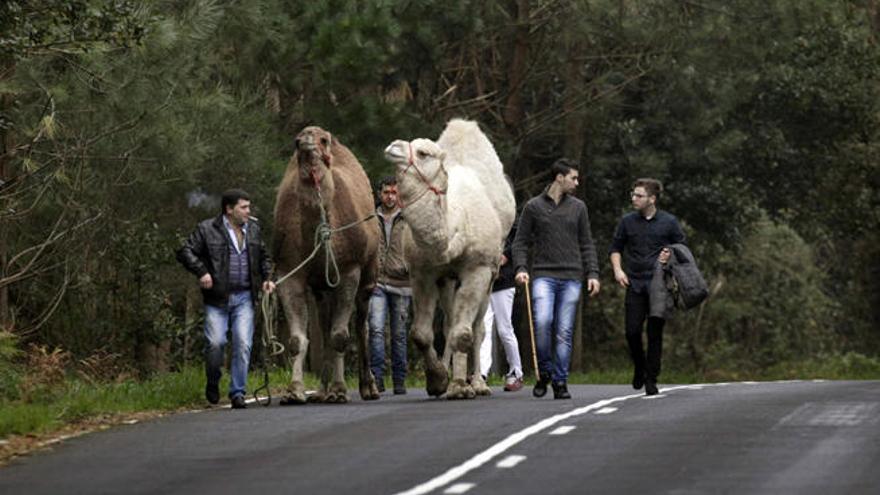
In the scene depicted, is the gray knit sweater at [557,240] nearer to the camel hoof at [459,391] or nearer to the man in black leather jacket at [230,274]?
the camel hoof at [459,391]

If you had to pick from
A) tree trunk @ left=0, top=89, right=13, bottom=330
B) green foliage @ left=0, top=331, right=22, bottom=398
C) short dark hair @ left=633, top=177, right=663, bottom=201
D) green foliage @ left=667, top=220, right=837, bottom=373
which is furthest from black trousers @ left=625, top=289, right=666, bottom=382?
green foliage @ left=667, top=220, right=837, bottom=373

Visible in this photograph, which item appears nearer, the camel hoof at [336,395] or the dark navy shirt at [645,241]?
the camel hoof at [336,395]

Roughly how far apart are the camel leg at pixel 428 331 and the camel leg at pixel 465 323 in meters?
0.15

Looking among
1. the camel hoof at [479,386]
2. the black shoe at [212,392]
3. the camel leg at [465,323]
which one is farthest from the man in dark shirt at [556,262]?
the black shoe at [212,392]

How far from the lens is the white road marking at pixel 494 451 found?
13777 millimetres

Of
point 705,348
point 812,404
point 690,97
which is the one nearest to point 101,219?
point 812,404

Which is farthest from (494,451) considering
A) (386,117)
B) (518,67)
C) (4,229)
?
(518,67)

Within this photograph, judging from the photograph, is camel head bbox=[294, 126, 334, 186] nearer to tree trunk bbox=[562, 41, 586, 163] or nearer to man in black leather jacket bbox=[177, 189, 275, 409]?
man in black leather jacket bbox=[177, 189, 275, 409]

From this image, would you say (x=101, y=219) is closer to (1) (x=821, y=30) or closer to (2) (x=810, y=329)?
(1) (x=821, y=30)

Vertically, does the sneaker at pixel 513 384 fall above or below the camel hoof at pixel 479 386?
above

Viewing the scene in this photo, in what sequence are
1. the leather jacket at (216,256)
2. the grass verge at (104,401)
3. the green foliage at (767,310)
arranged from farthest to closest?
the green foliage at (767,310) < the leather jacket at (216,256) < the grass verge at (104,401)

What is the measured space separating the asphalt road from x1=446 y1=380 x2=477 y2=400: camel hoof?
24.1 inches

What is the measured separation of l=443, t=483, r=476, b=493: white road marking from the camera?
13523 mm

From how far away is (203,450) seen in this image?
1623cm
